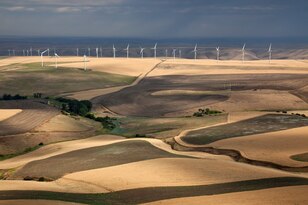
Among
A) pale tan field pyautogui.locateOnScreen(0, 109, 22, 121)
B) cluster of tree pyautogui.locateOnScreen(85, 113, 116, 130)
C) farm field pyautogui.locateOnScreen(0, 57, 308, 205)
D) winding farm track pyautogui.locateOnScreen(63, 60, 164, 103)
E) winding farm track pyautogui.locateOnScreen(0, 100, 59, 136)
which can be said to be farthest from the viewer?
winding farm track pyautogui.locateOnScreen(63, 60, 164, 103)

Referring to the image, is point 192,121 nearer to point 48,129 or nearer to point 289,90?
point 48,129

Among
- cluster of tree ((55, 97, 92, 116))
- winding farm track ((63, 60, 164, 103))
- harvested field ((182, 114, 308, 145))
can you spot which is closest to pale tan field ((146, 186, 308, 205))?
harvested field ((182, 114, 308, 145))

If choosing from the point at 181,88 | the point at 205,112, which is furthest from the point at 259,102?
the point at 181,88

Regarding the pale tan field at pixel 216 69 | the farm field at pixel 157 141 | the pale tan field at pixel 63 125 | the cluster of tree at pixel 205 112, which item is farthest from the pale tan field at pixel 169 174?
the pale tan field at pixel 216 69

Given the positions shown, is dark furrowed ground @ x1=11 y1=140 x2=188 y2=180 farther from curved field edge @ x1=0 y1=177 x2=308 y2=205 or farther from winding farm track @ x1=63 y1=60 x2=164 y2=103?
winding farm track @ x1=63 y1=60 x2=164 y2=103

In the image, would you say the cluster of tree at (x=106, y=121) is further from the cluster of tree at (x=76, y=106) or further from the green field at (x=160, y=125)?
the cluster of tree at (x=76, y=106)

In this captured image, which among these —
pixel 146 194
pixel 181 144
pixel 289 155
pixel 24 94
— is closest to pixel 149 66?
pixel 24 94
